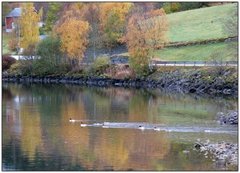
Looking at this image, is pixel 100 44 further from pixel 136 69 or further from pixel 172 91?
pixel 172 91

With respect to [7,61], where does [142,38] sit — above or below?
above

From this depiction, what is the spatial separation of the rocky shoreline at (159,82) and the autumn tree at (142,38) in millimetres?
2557

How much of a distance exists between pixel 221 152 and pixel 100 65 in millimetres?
60719

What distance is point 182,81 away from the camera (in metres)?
85.0

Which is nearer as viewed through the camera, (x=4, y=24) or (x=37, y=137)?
(x=37, y=137)

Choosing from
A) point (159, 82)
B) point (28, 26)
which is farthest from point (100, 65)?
point (28, 26)

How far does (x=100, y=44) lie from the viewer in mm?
104000

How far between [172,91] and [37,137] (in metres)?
38.0

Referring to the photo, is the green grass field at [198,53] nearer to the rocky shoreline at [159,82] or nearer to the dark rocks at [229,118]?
the rocky shoreline at [159,82]

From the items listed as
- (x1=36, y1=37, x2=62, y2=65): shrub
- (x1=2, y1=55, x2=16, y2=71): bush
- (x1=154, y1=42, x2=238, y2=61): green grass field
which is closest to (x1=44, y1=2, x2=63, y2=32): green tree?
(x1=2, y1=55, x2=16, y2=71): bush

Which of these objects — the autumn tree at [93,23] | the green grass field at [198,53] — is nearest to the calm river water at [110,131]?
the green grass field at [198,53]

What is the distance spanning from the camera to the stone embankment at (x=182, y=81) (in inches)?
3113

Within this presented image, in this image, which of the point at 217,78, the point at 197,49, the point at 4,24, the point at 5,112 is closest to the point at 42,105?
the point at 5,112

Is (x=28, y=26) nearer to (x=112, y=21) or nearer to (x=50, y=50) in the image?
(x=50, y=50)
